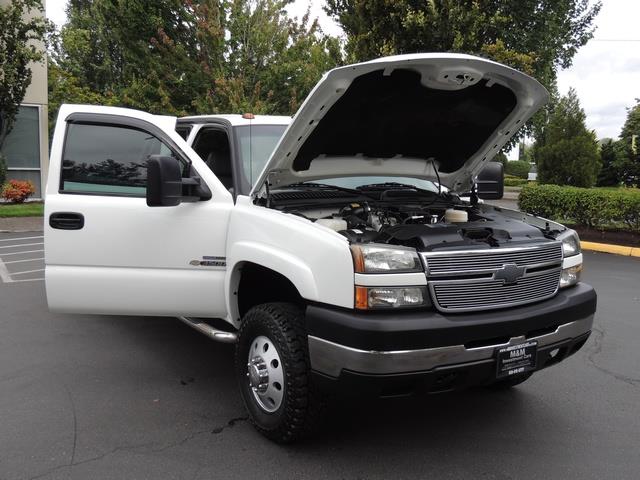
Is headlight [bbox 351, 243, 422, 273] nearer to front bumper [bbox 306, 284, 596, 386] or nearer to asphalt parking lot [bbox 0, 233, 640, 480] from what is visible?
front bumper [bbox 306, 284, 596, 386]

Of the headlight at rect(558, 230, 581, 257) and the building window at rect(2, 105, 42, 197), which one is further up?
the building window at rect(2, 105, 42, 197)

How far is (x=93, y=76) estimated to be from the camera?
33.3 metres

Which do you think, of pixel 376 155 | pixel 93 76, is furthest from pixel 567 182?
pixel 93 76

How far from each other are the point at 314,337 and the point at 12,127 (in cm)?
1720

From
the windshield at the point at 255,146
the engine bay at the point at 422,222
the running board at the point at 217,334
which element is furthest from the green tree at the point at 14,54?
the engine bay at the point at 422,222

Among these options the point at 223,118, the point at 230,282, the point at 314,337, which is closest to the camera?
the point at 314,337

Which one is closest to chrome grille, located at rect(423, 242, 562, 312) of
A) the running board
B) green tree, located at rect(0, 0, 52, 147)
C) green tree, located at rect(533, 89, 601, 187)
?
the running board

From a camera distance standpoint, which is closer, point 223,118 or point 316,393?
point 316,393

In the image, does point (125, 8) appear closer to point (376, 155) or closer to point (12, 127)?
point (12, 127)

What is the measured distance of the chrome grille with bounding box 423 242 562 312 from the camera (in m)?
2.86

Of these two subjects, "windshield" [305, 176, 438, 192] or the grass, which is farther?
the grass

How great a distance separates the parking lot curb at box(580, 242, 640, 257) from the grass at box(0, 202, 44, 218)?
13.3m

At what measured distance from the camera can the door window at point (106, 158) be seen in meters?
4.09

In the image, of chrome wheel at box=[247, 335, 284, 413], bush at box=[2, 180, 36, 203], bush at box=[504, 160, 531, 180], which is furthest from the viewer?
bush at box=[504, 160, 531, 180]
